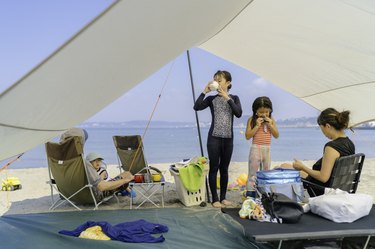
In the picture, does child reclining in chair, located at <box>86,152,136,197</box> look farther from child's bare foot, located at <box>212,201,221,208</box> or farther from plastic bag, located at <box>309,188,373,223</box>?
plastic bag, located at <box>309,188,373,223</box>

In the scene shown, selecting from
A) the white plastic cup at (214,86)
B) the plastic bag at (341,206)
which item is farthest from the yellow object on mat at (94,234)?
the white plastic cup at (214,86)

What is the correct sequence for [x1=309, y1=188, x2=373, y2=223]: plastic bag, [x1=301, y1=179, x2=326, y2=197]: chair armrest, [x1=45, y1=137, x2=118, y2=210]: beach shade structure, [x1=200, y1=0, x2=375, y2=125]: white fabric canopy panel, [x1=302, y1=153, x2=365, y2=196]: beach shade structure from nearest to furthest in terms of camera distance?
[x1=309, y1=188, x2=373, y2=223]: plastic bag, [x1=302, y1=153, x2=365, y2=196]: beach shade structure, [x1=301, y1=179, x2=326, y2=197]: chair armrest, [x1=200, y1=0, x2=375, y2=125]: white fabric canopy panel, [x1=45, y1=137, x2=118, y2=210]: beach shade structure

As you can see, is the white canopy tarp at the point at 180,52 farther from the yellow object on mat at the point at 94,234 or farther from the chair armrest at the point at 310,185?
the chair armrest at the point at 310,185

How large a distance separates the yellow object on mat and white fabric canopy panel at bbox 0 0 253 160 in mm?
901

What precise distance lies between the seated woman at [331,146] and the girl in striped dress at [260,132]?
0.60 metres

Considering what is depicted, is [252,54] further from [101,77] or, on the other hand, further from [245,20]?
[101,77]

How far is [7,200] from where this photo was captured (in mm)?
5117

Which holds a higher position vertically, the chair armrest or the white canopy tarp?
the white canopy tarp

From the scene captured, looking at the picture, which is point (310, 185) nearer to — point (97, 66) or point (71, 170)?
point (97, 66)

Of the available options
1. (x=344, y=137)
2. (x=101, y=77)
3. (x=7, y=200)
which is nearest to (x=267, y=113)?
(x=344, y=137)

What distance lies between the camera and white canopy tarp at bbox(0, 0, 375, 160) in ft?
6.30

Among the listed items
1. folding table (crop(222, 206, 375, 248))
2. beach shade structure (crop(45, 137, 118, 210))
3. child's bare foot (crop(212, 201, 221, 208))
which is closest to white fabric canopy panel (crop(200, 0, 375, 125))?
folding table (crop(222, 206, 375, 248))

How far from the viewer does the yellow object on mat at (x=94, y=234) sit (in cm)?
299

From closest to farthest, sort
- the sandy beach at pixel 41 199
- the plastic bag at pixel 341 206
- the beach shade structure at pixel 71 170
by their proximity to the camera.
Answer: the plastic bag at pixel 341 206
the beach shade structure at pixel 71 170
the sandy beach at pixel 41 199
